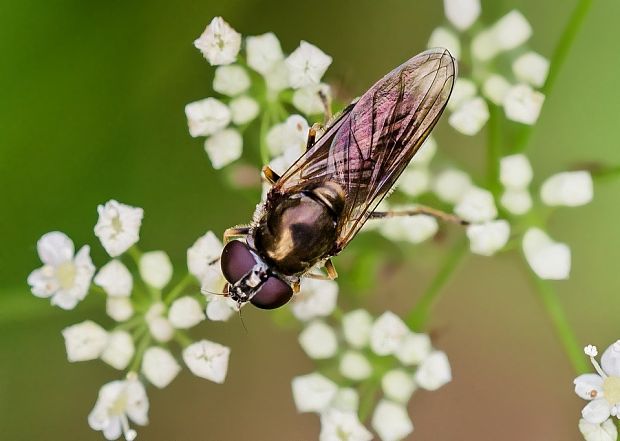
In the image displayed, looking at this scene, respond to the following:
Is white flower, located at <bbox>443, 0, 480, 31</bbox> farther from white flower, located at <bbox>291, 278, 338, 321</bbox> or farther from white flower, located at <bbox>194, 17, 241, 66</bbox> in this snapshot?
white flower, located at <bbox>291, 278, 338, 321</bbox>

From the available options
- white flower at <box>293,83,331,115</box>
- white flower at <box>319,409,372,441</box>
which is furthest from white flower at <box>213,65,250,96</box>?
white flower at <box>319,409,372,441</box>

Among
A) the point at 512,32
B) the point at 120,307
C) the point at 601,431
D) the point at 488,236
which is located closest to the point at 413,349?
the point at 488,236

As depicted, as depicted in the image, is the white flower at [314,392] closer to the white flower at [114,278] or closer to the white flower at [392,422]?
the white flower at [392,422]

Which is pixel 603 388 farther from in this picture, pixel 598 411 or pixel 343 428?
pixel 343 428

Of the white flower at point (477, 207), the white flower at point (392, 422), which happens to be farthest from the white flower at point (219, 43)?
the white flower at point (392, 422)

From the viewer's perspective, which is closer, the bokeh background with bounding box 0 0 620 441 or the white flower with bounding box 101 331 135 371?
the white flower with bounding box 101 331 135 371

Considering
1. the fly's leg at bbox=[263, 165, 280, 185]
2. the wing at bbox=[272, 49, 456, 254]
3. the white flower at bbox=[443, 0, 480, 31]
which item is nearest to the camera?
the wing at bbox=[272, 49, 456, 254]
